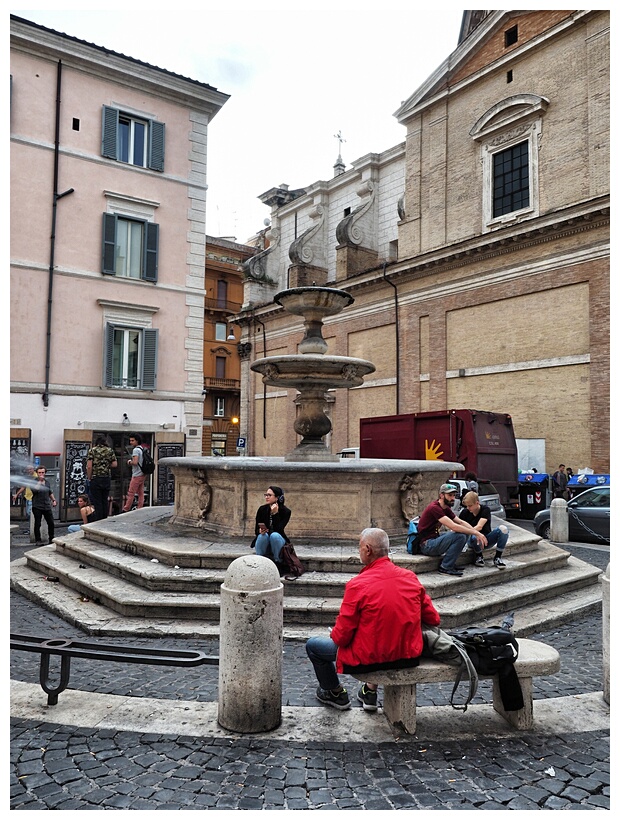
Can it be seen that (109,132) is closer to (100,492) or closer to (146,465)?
(100,492)

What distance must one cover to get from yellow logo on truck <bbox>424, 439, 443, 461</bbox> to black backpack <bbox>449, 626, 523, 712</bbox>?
1360cm

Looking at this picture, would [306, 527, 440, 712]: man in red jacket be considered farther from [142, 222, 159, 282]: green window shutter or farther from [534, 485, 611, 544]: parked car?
[142, 222, 159, 282]: green window shutter

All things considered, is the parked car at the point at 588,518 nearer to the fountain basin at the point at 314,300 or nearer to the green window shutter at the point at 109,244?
the fountain basin at the point at 314,300

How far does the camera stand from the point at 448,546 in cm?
715

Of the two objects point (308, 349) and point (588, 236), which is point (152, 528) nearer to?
point (308, 349)

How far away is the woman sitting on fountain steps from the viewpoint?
6.59 meters

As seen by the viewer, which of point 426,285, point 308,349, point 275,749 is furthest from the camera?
point 426,285

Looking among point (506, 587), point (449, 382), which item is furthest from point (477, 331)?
point (506, 587)

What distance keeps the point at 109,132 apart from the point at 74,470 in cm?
1024

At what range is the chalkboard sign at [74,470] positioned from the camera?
53.1ft

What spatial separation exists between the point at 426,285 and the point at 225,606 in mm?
22400

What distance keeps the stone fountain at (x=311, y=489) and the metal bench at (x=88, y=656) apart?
3661 millimetres

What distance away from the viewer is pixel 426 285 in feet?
81.2

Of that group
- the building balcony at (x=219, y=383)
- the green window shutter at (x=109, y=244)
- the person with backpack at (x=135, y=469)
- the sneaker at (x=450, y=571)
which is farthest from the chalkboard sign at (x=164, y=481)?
the building balcony at (x=219, y=383)
